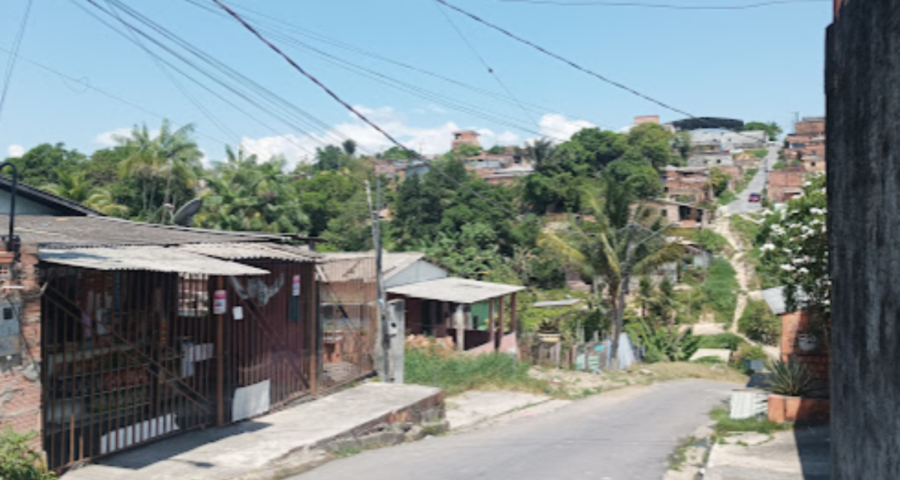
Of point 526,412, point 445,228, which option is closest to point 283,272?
point 526,412

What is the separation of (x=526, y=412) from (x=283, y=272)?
675 centimetres

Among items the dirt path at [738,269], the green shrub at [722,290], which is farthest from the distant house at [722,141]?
the green shrub at [722,290]

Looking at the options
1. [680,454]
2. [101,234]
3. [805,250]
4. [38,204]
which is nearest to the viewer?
[101,234]

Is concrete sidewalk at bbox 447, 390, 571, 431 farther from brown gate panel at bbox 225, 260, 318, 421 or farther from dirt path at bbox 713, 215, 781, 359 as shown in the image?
dirt path at bbox 713, 215, 781, 359

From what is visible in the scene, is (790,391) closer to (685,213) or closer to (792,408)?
(792,408)

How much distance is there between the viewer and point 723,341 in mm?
34688

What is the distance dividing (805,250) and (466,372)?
28.5ft

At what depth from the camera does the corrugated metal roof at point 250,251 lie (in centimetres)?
1148

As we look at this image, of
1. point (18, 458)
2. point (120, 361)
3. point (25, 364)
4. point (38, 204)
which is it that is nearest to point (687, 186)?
point (38, 204)

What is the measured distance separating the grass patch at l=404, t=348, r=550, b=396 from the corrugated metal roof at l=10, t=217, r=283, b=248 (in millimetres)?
5851

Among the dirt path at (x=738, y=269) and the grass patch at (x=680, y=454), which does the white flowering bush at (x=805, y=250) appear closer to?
the grass patch at (x=680, y=454)

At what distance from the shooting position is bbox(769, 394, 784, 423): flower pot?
1291 cm

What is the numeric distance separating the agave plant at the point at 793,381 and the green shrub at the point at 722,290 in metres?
26.4

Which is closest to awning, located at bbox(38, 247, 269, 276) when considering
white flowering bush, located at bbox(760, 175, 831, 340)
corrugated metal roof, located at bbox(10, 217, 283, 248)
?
corrugated metal roof, located at bbox(10, 217, 283, 248)
